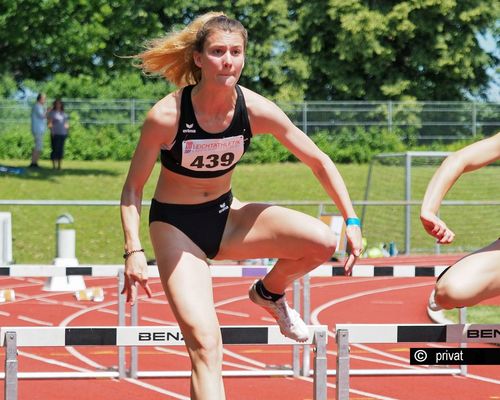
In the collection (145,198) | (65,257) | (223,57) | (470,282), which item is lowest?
(470,282)

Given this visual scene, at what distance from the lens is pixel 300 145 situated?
5.88m

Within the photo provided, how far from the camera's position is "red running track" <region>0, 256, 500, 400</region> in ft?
29.6

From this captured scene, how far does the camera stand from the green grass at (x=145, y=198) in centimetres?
2178

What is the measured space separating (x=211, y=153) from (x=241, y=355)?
5.36 m

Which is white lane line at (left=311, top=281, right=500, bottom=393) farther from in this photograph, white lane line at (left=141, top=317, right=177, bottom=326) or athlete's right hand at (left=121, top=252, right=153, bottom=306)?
athlete's right hand at (left=121, top=252, right=153, bottom=306)

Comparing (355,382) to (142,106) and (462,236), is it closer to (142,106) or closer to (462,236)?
(462,236)

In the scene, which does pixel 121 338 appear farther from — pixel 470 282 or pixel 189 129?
pixel 470 282

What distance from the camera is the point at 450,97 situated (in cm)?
4597

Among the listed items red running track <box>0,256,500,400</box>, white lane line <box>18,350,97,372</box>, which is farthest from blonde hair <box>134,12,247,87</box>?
white lane line <box>18,350,97,372</box>

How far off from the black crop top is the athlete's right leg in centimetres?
36

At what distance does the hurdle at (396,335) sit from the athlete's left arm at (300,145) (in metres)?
0.38

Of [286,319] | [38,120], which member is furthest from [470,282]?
[38,120]

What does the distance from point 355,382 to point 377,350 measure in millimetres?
1670

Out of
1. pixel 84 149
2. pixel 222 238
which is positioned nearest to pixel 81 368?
pixel 222 238
